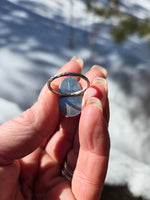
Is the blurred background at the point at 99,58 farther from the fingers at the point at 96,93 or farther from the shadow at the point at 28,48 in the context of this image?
the fingers at the point at 96,93

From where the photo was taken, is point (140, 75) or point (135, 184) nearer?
point (135, 184)

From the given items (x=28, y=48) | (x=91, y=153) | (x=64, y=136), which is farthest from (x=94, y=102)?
(x=28, y=48)

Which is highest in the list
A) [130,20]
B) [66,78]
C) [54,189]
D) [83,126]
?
[130,20]

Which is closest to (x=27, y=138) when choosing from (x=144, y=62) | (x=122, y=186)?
(x=122, y=186)

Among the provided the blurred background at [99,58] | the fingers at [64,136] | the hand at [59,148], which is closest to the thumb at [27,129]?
the hand at [59,148]

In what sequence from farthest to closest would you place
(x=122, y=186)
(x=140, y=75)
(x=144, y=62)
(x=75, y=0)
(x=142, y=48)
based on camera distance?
(x=75, y=0)
(x=142, y=48)
(x=144, y=62)
(x=140, y=75)
(x=122, y=186)

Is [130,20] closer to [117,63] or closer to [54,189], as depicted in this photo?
[117,63]

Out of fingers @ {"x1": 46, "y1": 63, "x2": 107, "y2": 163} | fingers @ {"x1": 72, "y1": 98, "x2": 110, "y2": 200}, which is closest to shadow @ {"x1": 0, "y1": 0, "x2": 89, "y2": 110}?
fingers @ {"x1": 46, "y1": 63, "x2": 107, "y2": 163}

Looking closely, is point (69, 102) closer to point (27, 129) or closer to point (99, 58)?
point (27, 129)
